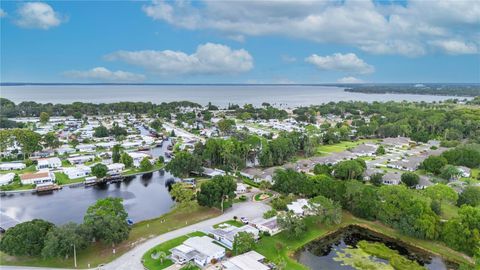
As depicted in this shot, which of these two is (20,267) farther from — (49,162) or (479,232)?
(479,232)

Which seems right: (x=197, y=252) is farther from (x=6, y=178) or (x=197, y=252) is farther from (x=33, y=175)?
(x=6, y=178)

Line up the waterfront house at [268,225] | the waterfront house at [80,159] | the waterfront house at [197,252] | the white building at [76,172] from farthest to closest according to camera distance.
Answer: the waterfront house at [80,159], the white building at [76,172], the waterfront house at [268,225], the waterfront house at [197,252]

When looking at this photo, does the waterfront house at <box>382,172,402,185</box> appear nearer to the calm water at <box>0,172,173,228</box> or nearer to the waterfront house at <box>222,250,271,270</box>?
the waterfront house at <box>222,250,271,270</box>

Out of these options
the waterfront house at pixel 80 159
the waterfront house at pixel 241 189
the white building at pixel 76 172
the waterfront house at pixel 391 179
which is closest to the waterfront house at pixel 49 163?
the waterfront house at pixel 80 159

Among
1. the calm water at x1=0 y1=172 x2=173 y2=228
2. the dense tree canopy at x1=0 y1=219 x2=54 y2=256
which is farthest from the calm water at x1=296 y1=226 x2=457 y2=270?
the dense tree canopy at x1=0 y1=219 x2=54 y2=256

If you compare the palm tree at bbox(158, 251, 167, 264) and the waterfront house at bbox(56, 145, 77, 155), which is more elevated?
the waterfront house at bbox(56, 145, 77, 155)

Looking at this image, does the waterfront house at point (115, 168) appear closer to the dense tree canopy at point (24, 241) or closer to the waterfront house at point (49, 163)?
the waterfront house at point (49, 163)

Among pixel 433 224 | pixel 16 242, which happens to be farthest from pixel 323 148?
pixel 16 242
